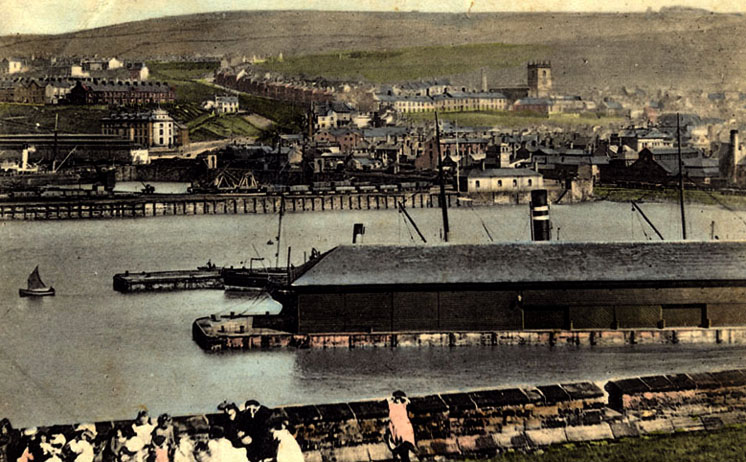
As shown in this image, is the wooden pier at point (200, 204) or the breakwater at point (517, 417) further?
the wooden pier at point (200, 204)

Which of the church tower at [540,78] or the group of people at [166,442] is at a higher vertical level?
the church tower at [540,78]

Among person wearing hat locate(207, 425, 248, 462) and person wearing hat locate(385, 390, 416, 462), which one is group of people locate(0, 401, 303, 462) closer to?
person wearing hat locate(207, 425, 248, 462)

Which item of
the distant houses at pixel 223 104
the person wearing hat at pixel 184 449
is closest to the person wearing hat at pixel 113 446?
the person wearing hat at pixel 184 449

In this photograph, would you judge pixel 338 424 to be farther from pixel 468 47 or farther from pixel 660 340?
pixel 468 47

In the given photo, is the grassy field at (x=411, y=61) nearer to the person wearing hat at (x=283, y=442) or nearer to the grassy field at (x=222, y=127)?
the grassy field at (x=222, y=127)

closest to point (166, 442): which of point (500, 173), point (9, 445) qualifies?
point (9, 445)

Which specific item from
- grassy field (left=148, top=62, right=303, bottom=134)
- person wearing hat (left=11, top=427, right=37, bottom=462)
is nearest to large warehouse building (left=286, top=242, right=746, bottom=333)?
person wearing hat (left=11, top=427, right=37, bottom=462)
